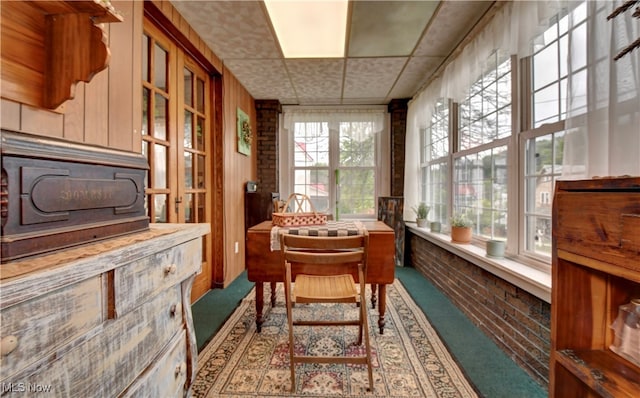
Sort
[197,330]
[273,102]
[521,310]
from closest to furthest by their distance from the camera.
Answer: [521,310] < [197,330] < [273,102]

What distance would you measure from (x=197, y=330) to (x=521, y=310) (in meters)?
2.18

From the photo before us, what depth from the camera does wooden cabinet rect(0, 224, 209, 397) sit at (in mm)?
445

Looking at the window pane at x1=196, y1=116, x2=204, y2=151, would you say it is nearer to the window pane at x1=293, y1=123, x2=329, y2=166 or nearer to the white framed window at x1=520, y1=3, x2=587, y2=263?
the window pane at x1=293, y1=123, x2=329, y2=166

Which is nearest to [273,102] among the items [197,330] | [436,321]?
[197,330]

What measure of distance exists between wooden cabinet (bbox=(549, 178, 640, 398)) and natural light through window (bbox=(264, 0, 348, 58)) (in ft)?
6.54

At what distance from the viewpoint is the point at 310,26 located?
2275mm

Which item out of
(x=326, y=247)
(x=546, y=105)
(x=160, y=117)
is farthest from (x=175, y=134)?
(x=546, y=105)

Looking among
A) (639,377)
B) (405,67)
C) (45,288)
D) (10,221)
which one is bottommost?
(639,377)

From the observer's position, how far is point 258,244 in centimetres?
188

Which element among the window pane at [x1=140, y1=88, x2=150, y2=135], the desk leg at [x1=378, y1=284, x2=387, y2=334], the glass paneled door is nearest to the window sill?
the desk leg at [x1=378, y1=284, x2=387, y2=334]

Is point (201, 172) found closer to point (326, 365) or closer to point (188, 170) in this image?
point (188, 170)

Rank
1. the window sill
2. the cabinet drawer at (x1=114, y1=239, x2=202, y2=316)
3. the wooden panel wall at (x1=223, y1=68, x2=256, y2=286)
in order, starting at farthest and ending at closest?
1. the wooden panel wall at (x1=223, y1=68, x2=256, y2=286)
2. the window sill
3. the cabinet drawer at (x1=114, y1=239, x2=202, y2=316)

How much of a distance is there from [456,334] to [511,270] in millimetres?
673

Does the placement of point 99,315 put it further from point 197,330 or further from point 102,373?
point 197,330
